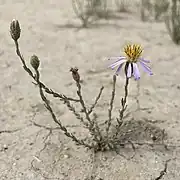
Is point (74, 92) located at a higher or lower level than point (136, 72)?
lower

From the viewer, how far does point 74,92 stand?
264cm

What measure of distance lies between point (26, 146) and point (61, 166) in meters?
0.27

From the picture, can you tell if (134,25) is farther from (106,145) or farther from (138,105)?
(106,145)

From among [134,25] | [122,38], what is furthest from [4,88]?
[134,25]

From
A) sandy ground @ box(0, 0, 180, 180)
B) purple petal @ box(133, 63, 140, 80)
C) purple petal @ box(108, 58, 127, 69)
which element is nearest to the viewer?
purple petal @ box(133, 63, 140, 80)

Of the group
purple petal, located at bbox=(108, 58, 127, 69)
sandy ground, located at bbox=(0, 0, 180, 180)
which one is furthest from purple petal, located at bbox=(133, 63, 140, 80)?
sandy ground, located at bbox=(0, 0, 180, 180)

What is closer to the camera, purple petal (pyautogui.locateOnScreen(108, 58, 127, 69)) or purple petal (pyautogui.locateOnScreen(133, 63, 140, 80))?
purple petal (pyautogui.locateOnScreen(133, 63, 140, 80))

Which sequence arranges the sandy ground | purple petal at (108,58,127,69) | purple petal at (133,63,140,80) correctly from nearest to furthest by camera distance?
purple petal at (133,63,140,80), purple petal at (108,58,127,69), the sandy ground

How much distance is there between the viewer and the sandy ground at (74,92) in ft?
6.50

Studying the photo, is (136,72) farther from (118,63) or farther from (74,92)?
(74,92)

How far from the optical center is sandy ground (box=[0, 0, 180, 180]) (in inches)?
78.0

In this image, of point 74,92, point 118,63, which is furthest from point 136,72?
point 74,92

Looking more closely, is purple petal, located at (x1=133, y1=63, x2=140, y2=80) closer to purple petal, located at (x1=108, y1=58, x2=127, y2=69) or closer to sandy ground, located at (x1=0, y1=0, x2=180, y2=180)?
purple petal, located at (x1=108, y1=58, x2=127, y2=69)

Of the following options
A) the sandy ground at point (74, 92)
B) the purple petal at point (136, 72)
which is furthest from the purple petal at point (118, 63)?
the sandy ground at point (74, 92)
